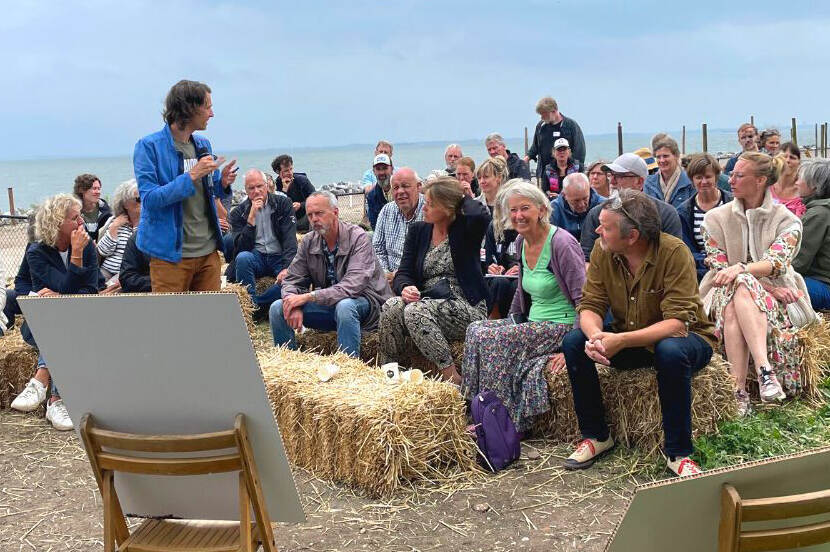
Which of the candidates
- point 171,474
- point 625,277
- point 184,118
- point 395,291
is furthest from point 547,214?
point 171,474

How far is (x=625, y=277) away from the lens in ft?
13.6

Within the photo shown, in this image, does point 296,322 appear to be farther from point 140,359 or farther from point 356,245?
point 140,359

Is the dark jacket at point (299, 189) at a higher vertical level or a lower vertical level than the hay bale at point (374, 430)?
higher

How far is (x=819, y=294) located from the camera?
5445 millimetres

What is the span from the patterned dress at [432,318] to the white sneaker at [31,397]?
7.93 feet

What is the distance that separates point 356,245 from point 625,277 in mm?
2225

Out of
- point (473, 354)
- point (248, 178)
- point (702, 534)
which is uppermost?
point (248, 178)

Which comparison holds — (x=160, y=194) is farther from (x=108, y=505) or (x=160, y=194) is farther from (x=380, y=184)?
(x=380, y=184)

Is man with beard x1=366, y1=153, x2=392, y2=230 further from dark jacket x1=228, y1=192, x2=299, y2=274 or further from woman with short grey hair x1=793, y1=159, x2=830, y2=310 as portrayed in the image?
woman with short grey hair x1=793, y1=159, x2=830, y2=310

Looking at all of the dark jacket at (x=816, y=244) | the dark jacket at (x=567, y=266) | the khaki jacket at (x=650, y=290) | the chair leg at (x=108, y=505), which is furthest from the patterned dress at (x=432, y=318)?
the chair leg at (x=108, y=505)

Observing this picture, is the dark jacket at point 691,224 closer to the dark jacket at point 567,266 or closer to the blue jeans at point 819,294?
the blue jeans at point 819,294

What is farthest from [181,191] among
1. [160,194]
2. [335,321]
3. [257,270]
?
[257,270]

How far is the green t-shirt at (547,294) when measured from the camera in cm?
479

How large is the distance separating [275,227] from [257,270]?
45 centimetres
